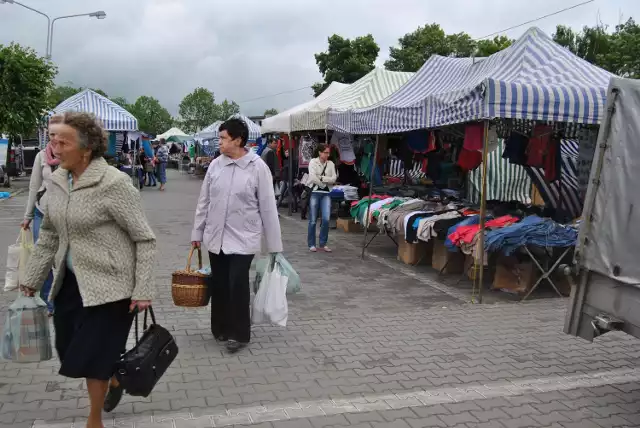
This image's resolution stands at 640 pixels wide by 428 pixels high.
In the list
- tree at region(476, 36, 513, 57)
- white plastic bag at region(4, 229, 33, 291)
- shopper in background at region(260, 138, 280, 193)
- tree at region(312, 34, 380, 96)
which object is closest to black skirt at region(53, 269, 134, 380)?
white plastic bag at region(4, 229, 33, 291)

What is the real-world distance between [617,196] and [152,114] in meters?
89.4

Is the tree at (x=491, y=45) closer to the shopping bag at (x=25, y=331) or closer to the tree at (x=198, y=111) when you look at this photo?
the shopping bag at (x=25, y=331)

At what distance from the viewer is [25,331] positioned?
3330 millimetres

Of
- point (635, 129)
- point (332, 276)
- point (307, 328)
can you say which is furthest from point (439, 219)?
point (635, 129)

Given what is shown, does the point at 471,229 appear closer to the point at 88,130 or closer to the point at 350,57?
the point at 88,130

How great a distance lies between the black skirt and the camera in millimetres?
3041

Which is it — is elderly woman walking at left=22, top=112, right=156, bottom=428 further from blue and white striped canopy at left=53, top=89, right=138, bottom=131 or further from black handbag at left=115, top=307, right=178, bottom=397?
blue and white striped canopy at left=53, top=89, right=138, bottom=131

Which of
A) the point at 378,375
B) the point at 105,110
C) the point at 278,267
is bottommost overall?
the point at 378,375

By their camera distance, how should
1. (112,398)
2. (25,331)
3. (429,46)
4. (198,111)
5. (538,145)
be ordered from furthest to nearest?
(198,111) < (429,46) < (538,145) < (112,398) < (25,331)

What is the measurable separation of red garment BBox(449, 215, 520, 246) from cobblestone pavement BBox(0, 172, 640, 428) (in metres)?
0.68

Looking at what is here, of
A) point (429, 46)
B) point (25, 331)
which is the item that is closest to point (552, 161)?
point (25, 331)

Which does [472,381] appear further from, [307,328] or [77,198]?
[77,198]

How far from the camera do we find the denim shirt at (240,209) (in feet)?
15.8

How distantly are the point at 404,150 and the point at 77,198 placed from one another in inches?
363
